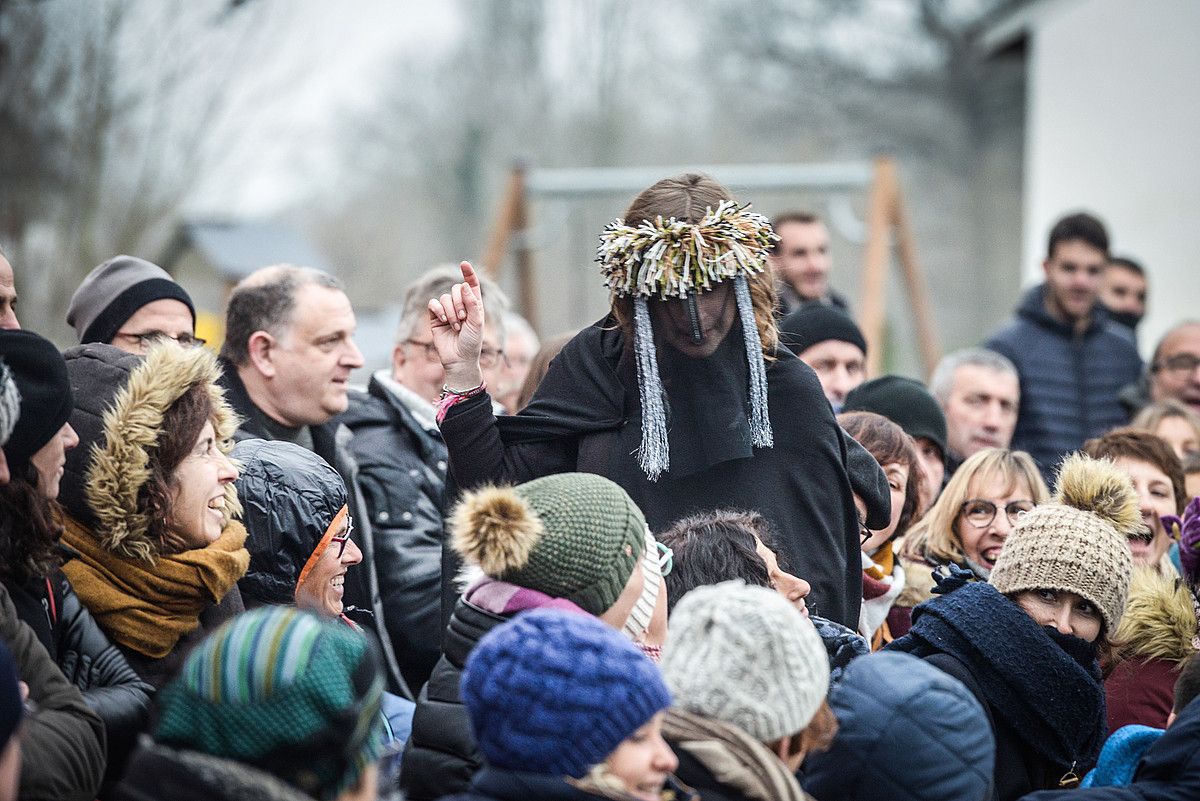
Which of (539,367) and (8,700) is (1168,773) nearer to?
(8,700)

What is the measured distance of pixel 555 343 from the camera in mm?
4664

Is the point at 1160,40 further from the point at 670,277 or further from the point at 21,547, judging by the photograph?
the point at 21,547

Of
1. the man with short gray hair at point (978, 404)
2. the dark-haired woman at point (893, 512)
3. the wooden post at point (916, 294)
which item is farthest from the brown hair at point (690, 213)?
the wooden post at point (916, 294)

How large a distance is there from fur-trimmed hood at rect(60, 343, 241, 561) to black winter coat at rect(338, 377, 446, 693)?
1075mm

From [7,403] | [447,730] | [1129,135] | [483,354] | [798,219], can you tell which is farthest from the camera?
[1129,135]

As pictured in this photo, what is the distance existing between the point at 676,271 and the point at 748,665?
3.54 feet

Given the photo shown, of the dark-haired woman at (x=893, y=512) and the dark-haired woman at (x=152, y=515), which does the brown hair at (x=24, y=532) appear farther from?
the dark-haired woman at (x=893, y=512)

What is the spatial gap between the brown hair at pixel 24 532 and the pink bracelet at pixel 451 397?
912 millimetres

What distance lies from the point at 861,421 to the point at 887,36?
1765cm

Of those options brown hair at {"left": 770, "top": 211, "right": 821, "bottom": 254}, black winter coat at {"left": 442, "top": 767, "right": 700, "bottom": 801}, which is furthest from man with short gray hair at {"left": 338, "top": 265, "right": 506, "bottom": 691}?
Answer: brown hair at {"left": 770, "top": 211, "right": 821, "bottom": 254}

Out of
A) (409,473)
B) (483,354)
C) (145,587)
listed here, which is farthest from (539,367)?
(145,587)

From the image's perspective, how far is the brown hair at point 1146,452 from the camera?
4.47 meters

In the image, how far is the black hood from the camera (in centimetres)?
311

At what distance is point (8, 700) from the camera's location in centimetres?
198
